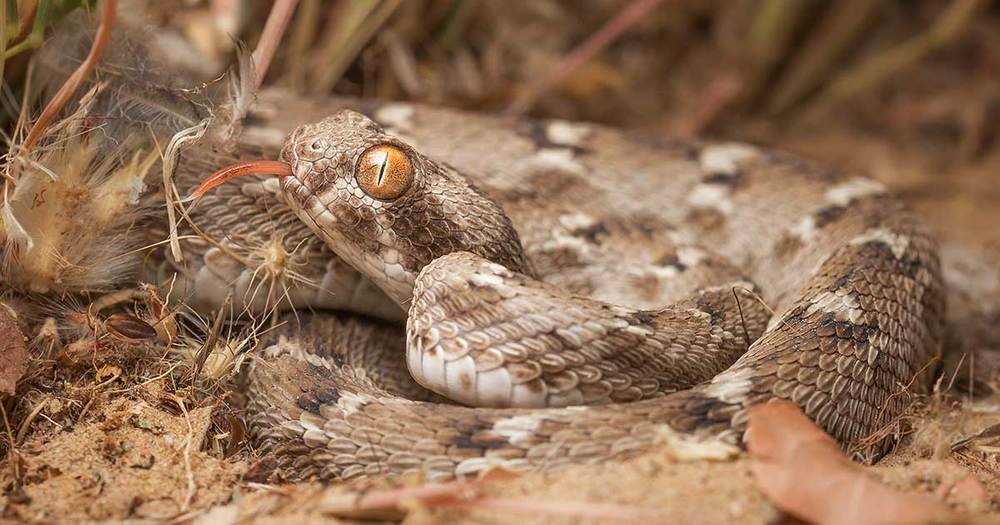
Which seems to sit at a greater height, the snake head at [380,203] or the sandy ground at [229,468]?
the snake head at [380,203]

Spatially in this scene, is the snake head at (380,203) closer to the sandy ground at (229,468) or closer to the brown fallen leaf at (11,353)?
the sandy ground at (229,468)

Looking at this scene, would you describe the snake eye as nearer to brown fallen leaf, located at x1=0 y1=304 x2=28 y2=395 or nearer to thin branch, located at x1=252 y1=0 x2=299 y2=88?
thin branch, located at x1=252 y1=0 x2=299 y2=88

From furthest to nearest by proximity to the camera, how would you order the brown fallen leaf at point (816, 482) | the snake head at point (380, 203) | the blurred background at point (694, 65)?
1. the blurred background at point (694, 65)
2. the snake head at point (380, 203)
3. the brown fallen leaf at point (816, 482)

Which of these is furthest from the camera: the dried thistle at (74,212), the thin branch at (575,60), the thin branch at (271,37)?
the thin branch at (575,60)

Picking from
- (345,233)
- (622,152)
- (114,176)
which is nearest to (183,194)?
(114,176)

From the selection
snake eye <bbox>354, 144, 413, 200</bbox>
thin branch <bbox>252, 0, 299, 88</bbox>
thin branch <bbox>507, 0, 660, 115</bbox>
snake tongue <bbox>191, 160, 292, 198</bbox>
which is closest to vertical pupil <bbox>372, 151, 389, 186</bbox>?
snake eye <bbox>354, 144, 413, 200</bbox>

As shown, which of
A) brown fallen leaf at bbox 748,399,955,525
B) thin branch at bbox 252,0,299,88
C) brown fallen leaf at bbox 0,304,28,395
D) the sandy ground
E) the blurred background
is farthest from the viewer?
→ the blurred background

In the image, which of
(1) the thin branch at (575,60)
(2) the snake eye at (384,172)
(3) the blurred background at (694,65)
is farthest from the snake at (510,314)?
(1) the thin branch at (575,60)
